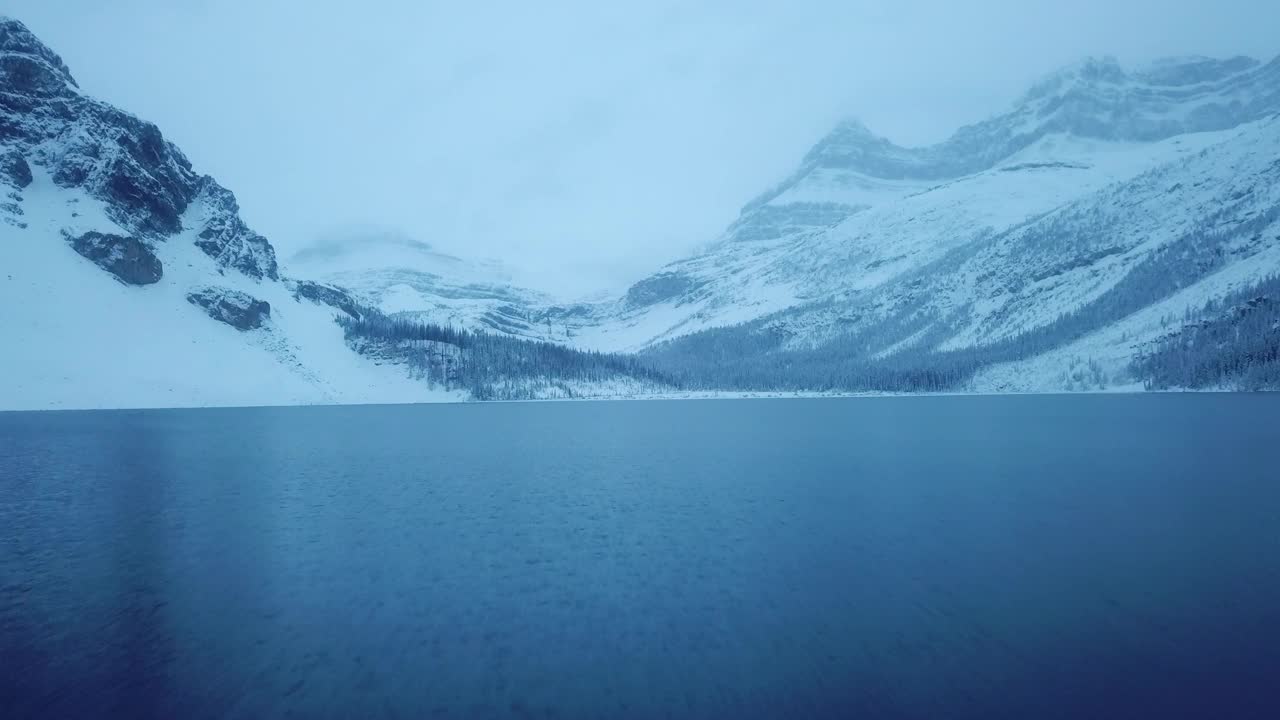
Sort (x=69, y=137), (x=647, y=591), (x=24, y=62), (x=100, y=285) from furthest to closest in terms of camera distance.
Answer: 1. (x=24, y=62)
2. (x=69, y=137)
3. (x=100, y=285)
4. (x=647, y=591)

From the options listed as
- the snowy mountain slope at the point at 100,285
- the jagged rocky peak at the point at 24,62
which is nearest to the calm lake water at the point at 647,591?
the snowy mountain slope at the point at 100,285

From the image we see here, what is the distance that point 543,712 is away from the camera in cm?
1630

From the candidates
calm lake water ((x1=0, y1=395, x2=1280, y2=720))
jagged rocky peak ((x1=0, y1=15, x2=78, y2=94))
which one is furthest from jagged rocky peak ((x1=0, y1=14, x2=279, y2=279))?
calm lake water ((x1=0, y1=395, x2=1280, y2=720))

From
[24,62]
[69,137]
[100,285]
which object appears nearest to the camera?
[100,285]

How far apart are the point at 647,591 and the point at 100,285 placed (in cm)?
19749

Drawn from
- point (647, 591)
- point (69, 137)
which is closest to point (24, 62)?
point (69, 137)

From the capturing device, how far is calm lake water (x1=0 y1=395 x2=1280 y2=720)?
17.1 meters

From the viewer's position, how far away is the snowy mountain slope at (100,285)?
142 meters

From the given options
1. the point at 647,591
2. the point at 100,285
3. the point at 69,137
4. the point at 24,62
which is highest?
the point at 24,62

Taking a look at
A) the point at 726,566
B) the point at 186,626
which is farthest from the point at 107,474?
the point at 726,566

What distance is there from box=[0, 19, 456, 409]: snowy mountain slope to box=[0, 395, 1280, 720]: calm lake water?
113 metres

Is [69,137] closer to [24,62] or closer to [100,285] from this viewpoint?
[24,62]

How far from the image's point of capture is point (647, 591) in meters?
25.5

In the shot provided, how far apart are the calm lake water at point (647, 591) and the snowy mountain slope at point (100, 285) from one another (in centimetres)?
11285
